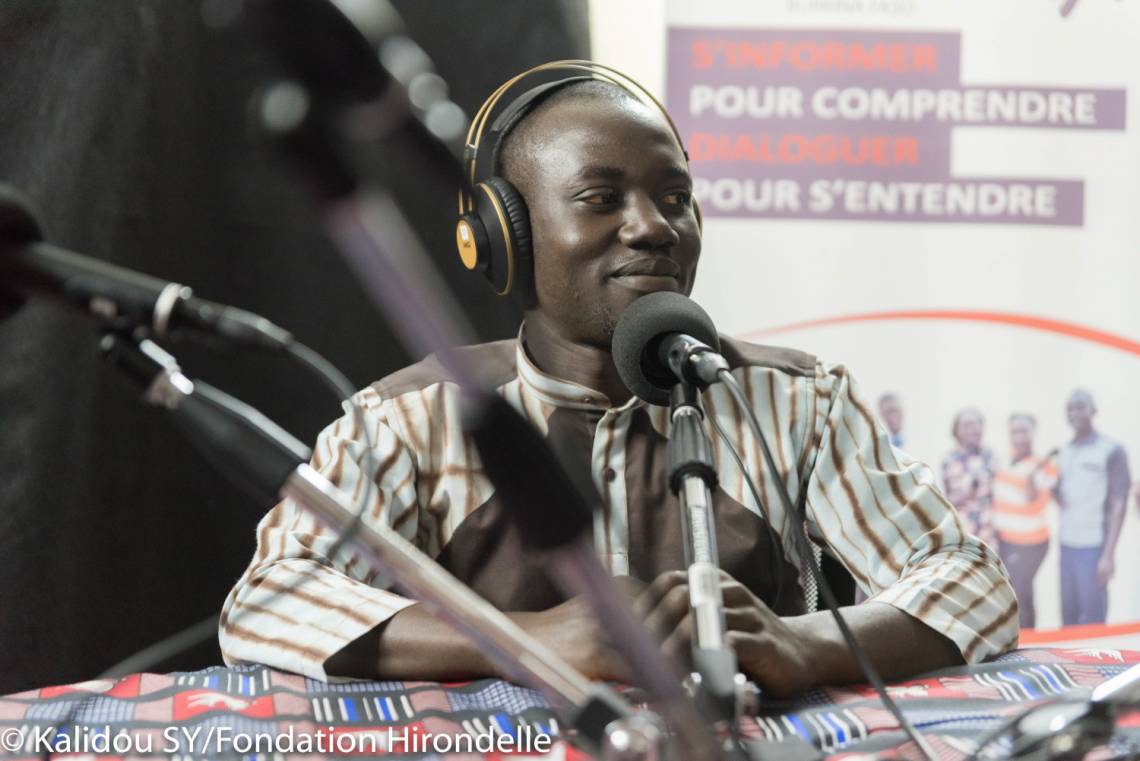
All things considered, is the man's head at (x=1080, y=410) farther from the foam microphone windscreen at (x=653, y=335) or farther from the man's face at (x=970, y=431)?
the foam microphone windscreen at (x=653, y=335)

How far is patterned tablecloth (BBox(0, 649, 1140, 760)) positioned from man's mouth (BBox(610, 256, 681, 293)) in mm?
563

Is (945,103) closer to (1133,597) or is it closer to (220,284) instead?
(1133,597)

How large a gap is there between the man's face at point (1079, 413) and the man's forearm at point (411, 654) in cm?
184

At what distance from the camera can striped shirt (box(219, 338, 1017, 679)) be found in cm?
147

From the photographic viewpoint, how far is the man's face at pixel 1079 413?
2676mm

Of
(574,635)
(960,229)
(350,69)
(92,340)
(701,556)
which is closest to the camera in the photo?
(350,69)

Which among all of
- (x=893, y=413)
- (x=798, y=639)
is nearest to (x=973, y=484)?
(x=893, y=413)

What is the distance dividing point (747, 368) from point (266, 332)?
101 cm

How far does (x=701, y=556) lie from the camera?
2.99ft

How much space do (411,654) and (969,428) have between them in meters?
1.74

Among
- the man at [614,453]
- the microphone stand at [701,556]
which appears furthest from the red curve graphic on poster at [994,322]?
the microphone stand at [701,556]

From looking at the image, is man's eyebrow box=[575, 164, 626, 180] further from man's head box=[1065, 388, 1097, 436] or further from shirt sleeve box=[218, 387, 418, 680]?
man's head box=[1065, 388, 1097, 436]

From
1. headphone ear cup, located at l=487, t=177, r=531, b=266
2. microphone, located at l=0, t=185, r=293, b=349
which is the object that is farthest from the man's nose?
microphone, located at l=0, t=185, r=293, b=349

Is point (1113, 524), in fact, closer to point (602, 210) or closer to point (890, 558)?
point (890, 558)
